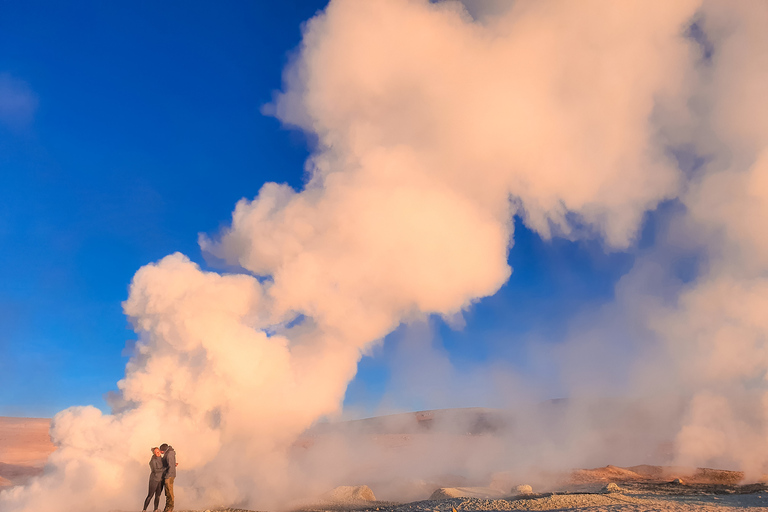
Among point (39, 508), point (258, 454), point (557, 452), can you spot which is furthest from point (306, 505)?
point (557, 452)

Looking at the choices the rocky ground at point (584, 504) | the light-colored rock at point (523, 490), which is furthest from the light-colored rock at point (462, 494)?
the rocky ground at point (584, 504)

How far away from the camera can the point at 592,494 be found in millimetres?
18938

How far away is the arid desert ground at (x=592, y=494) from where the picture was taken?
16.4 metres

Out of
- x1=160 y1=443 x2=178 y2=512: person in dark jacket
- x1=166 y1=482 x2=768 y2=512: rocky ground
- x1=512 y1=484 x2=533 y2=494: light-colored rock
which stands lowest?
x1=512 y1=484 x2=533 y2=494: light-colored rock

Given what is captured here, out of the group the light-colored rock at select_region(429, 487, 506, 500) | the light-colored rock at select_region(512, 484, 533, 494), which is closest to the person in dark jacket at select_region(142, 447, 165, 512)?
the light-colored rock at select_region(429, 487, 506, 500)

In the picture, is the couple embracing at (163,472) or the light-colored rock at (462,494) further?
the light-colored rock at (462,494)

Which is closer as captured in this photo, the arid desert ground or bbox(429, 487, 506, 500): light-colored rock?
the arid desert ground

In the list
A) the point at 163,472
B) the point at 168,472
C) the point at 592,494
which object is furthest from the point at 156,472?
the point at 592,494

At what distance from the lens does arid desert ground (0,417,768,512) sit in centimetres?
1639

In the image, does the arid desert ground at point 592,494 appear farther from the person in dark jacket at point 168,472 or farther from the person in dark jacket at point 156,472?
the person in dark jacket at point 156,472

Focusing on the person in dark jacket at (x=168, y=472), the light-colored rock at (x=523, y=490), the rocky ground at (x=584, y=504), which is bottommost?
the light-colored rock at (x=523, y=490)

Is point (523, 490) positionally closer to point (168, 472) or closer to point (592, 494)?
point (592, 494)

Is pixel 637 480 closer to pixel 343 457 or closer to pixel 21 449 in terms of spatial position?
pixel 343 457

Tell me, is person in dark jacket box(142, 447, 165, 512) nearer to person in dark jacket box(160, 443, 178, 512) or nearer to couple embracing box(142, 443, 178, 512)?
couple embracing box(142, 443, 178, 512)
